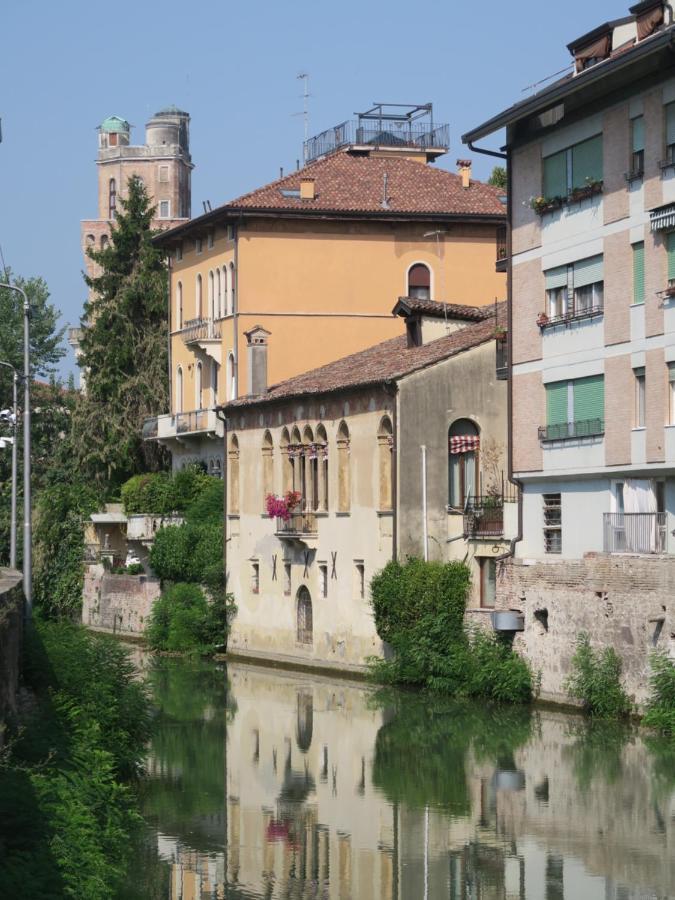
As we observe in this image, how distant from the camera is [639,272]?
3534 cm

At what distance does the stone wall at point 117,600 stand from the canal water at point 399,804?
20331 millimetres

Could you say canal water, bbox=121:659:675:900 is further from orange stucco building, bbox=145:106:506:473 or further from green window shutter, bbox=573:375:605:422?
orange stucco building, bbox=145:106:506:473

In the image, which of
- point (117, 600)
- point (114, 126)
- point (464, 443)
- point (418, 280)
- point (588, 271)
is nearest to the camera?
point (588, 271)

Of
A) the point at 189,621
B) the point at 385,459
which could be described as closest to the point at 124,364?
the point at 189,621

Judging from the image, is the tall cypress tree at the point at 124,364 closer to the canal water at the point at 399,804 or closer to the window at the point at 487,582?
the window at the point at 487,582

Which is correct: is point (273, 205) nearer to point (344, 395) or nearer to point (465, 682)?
point (344, 395)

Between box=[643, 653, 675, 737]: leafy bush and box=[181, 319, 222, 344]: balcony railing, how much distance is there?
30847 mm

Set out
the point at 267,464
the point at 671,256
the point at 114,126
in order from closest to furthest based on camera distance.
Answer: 1. the point at 671,256
2. the point at 267,464
3. the point at 114,126

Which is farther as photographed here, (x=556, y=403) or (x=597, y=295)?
(x=556, y=403)

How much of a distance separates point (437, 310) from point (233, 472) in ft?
32.4

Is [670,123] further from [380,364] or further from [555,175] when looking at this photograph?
[380,364]

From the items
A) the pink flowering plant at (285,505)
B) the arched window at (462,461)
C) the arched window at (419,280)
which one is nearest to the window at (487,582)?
the arched window at (462,461)

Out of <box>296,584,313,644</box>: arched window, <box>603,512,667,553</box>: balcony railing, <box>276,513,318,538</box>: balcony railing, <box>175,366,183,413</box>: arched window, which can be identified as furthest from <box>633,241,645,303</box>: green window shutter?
<box>175,366,183,413</box>: arched window

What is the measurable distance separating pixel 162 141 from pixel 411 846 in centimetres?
14173
